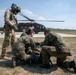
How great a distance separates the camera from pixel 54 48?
6441mm

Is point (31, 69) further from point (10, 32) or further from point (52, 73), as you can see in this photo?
point (10, 32)

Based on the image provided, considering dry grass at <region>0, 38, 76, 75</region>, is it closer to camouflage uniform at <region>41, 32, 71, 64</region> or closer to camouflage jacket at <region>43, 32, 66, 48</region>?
camouflage uniform at <region>41, 32, 71, 64</region>

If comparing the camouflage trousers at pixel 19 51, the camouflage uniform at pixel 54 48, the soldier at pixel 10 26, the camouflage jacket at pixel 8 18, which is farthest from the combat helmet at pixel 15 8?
the camouflage uniform at pixel 54 48

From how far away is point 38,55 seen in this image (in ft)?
23.3

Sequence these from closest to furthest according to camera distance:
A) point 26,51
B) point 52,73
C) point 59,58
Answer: point 52,73, point 59,58, point 26,51

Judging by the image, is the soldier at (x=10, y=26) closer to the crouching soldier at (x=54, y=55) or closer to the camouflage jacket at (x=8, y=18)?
the camouflage jacket at (x=8, y=18)

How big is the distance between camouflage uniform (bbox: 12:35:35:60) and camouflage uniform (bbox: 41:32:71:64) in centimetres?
66

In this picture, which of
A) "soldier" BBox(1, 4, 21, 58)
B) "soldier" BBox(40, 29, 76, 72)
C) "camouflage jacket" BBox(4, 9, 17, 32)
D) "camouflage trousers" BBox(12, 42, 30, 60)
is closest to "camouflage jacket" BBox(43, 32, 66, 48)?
"soldier" BBox(40, 29, 76, 72)

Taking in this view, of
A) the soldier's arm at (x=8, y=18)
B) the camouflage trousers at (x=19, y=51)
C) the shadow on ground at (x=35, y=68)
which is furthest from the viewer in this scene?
the soldier's arm at (x=8, y=18)

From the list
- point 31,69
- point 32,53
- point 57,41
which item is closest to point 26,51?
point 32,53

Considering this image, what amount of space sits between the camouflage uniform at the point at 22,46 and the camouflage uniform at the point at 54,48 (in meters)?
0.66

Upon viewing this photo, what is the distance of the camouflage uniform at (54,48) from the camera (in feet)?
20.8

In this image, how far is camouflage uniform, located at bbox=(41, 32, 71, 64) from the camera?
6.35 m

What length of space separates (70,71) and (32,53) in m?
1.46
